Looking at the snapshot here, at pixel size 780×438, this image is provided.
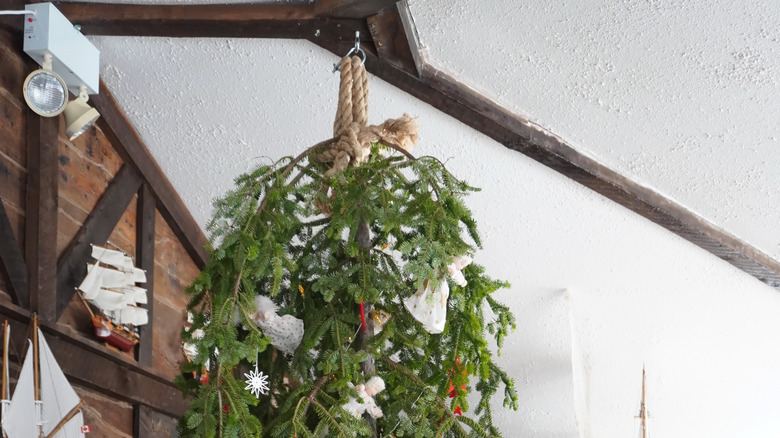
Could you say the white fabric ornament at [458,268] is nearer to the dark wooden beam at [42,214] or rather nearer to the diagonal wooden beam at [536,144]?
the diagonal wooden beam at [536,144]

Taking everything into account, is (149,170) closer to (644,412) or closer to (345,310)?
(345,310)

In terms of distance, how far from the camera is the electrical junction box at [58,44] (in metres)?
3.26

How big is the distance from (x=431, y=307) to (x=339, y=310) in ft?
0.90

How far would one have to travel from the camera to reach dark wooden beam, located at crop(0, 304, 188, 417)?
326cm

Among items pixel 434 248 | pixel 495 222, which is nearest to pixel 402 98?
pixel 495 222

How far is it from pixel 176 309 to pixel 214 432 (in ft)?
7.52

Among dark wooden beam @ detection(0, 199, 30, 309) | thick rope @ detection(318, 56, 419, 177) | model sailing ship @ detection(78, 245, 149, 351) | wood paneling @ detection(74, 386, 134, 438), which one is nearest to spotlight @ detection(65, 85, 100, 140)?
dark wooden beam @ detection(0, 199, 30, 309)

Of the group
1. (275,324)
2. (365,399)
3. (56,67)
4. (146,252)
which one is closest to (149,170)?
(146,252)

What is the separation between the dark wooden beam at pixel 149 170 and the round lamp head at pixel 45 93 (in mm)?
523

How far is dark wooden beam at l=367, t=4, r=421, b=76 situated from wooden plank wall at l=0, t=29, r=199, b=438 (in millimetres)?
1260

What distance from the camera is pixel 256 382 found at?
2328 millimetres

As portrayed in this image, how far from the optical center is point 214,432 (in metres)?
2.16

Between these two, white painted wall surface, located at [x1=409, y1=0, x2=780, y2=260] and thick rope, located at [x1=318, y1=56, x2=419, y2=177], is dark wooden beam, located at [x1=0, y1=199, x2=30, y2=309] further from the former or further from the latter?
white painted wall surface, located at [x1=409, y1=0, x2=780, y2=260]

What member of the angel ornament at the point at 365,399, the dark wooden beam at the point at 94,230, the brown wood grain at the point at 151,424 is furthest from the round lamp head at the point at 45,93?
the angel ornament at the point at 365,399
